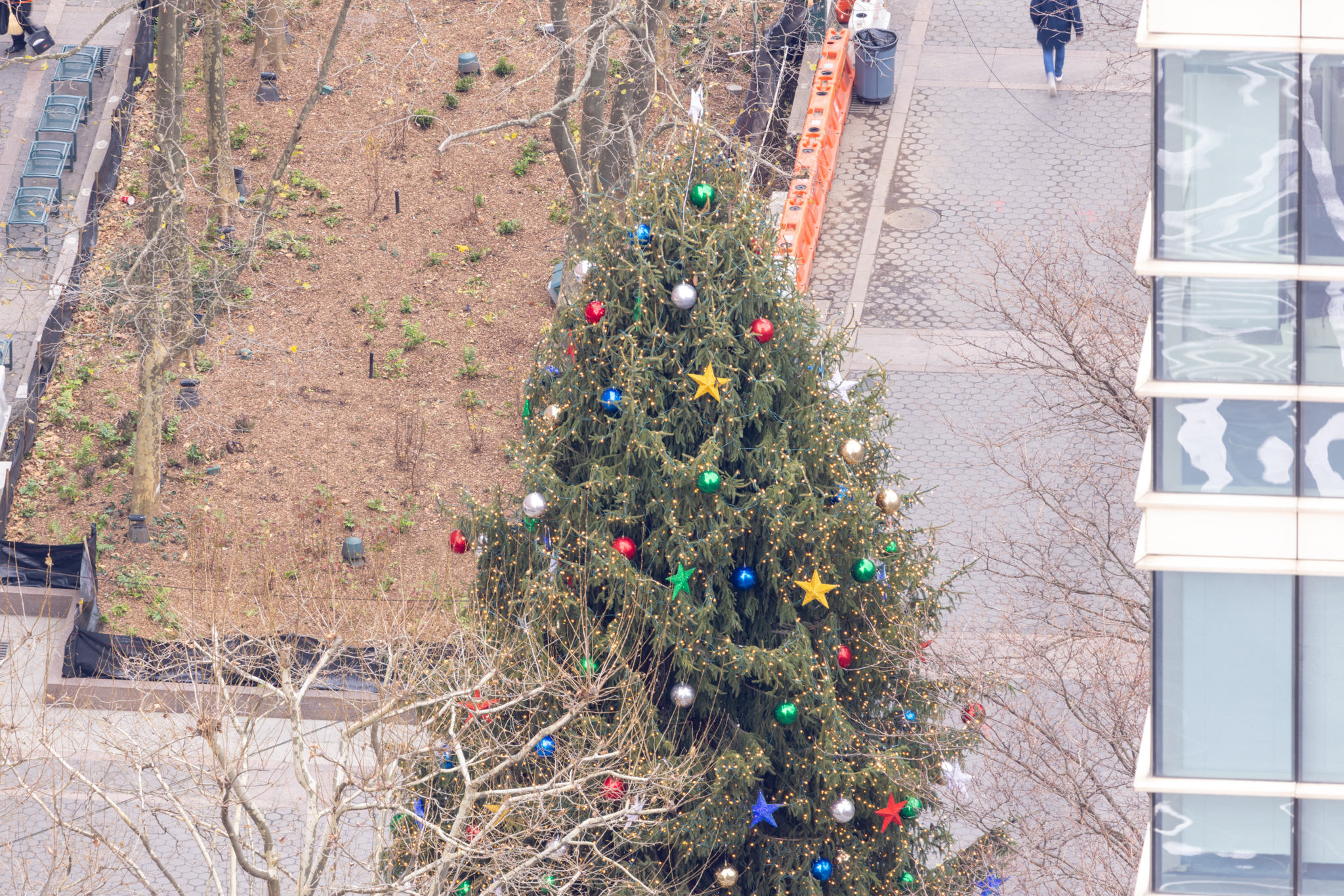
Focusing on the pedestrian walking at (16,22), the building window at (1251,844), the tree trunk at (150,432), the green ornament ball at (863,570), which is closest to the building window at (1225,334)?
the building window at (1251,844)

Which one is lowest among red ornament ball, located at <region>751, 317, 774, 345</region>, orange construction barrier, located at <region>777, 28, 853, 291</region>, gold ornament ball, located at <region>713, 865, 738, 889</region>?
gold ornament ball, located at <region>713, 865, 738, 889</region>

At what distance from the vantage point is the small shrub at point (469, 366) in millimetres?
27609

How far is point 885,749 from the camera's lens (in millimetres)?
14641

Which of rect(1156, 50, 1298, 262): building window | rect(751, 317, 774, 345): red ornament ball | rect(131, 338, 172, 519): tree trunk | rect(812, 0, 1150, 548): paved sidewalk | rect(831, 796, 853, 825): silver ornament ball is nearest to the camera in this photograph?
rect(1156, 50, 1298, 262): building window

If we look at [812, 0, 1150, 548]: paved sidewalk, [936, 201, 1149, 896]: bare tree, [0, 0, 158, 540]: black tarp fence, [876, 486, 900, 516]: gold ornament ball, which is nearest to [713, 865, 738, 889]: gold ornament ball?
[936, 201, 1149, 896]: bare tree

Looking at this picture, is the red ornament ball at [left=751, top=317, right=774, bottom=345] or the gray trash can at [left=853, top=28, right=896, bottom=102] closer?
the red ornament ball at [left=751, top=317, right=774, bottom=345]

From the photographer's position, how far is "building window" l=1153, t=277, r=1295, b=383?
31.4 ft

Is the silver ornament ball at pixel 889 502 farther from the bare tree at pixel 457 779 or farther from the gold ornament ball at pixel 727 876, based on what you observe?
the gold ornament ball at pixel 727 876

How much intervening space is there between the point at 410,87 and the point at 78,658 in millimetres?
15812

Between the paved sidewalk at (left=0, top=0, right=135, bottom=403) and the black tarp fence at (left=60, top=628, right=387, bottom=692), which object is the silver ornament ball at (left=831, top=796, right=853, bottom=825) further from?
the paved sidewalk at (left=0, top=0, right=135, bottom=403)

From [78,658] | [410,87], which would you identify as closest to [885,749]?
[78,658]

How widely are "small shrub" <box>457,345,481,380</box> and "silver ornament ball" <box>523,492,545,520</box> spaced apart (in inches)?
547

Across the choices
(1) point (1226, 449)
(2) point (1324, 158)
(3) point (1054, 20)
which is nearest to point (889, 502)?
(1) point (1226, 449)

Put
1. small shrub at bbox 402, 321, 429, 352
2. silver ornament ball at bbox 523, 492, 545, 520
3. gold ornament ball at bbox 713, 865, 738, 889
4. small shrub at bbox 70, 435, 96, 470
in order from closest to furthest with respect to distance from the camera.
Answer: silver ornament ball at bbox 523, 492, 545, 520 < gold ornament ball at bbox 713, 865, 738, 889 < small shrub at bbox 70, 435, 96, 470 < small shrub at bbox 402, 321, 429, 352
